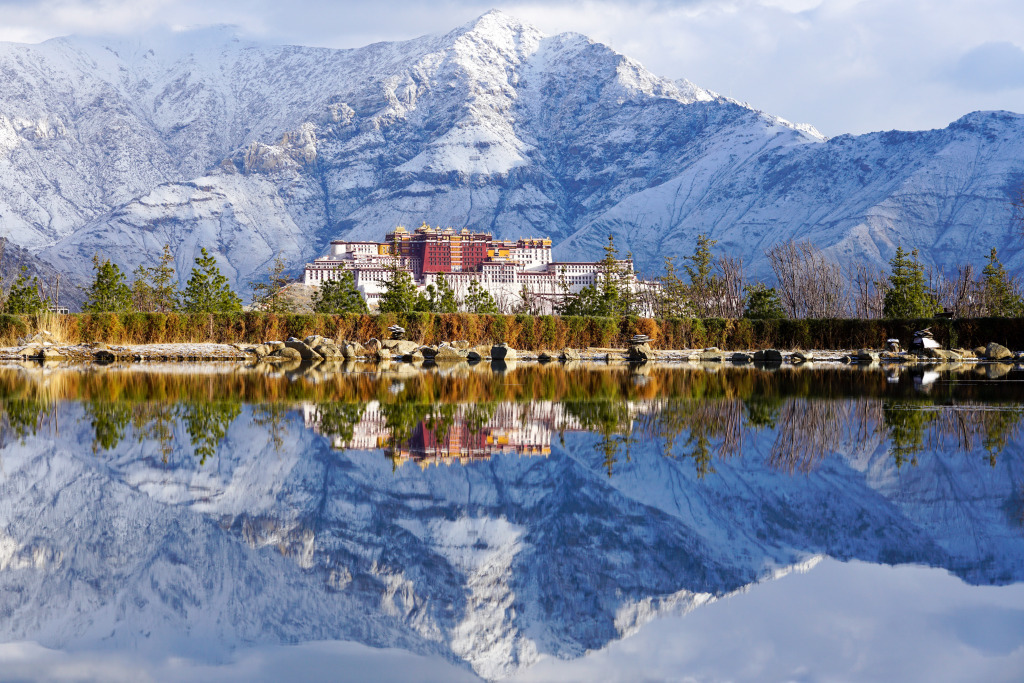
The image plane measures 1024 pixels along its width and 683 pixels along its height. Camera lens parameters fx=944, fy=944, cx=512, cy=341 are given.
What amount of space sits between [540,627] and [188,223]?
174490 millimetres

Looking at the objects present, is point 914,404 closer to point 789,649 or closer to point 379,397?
point 379,397

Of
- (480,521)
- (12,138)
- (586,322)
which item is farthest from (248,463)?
(12,138)

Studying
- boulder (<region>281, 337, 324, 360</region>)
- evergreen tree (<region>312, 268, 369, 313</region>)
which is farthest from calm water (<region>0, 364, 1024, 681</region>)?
evergreen tree (<region>312, 268, 369, 313</region>)

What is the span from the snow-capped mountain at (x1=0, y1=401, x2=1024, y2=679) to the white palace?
112 meters

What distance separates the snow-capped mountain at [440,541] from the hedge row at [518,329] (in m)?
22.0

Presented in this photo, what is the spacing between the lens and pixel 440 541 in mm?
4199

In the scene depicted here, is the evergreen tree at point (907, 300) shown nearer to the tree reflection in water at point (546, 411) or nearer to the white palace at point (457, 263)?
the tree reflection in water at point (546, 411)

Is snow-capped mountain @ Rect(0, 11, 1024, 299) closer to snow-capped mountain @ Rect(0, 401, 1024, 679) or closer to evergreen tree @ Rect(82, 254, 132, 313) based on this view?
evergreen tree @ Rect(82, 254, 132, 313)

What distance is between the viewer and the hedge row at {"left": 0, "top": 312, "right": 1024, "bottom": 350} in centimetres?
2670

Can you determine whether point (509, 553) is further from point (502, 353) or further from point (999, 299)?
point (999, 299)

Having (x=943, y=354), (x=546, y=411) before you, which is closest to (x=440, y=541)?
(x=546, y=411)

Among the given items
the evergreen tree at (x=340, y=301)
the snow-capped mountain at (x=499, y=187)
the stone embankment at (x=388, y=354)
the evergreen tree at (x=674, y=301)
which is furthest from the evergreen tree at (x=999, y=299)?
the snow-capped mountain at (x=499, y=187)

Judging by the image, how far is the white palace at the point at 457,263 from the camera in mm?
120750

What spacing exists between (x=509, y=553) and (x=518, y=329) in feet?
87.7
